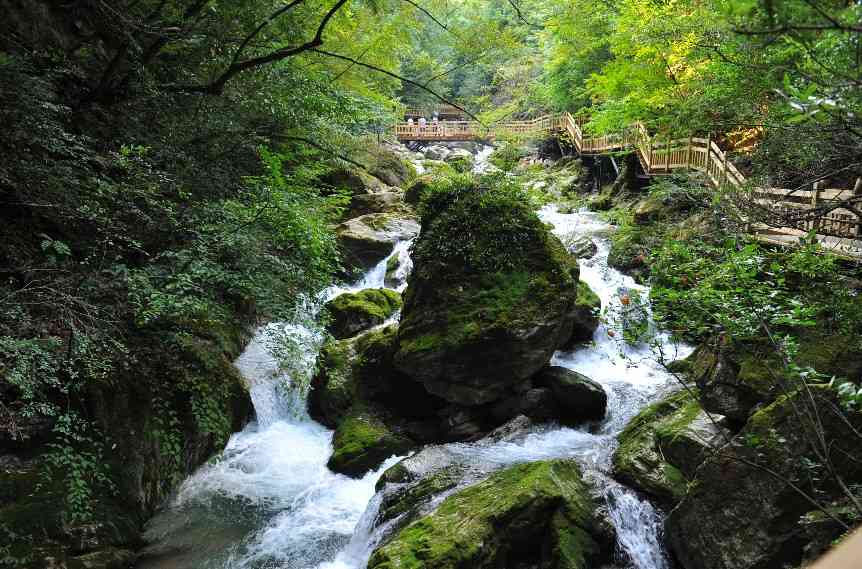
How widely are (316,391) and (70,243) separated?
505cm

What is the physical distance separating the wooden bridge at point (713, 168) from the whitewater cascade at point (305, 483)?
7.11 feet

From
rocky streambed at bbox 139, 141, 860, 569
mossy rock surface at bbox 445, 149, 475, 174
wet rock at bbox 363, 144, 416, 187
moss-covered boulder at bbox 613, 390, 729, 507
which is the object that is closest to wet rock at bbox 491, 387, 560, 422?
rocky streambed at bbox 139, 141, 860, 569

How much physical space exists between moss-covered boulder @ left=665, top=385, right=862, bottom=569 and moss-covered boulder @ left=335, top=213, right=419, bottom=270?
391 inches

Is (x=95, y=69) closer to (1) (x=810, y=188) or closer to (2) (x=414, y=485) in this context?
(2) (x=414, y=485)

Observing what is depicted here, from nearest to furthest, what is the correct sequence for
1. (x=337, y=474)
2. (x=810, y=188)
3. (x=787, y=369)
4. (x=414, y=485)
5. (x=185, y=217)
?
(x=787, y=369) → (x=185, y=217) → (x=414, y=485) → (x=337, y=474) → (x=810, y=188)

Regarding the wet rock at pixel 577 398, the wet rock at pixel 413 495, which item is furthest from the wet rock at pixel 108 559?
the wet rock at pixel 577 398

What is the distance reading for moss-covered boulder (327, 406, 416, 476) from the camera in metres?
7.78

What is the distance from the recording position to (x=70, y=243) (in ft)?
17.3

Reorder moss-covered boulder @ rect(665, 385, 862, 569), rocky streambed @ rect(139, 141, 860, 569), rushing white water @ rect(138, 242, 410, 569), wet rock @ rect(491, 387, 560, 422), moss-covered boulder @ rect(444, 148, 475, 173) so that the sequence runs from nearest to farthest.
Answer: moss-covered boulder @ rect(665, 385, 862, 569)
rocky streambed @ rect(139, 141, 860, 569)
rushing white water @ rect(138, 242, 410, 569)
wet rock @ rect(491, 387, 560, 422)
moss-covered boulder @ rect(444, 148, 475, 173)

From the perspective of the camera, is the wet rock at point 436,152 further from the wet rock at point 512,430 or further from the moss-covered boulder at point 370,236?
the wet rock at point 512,430

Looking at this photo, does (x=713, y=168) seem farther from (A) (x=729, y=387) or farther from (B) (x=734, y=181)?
(A) (x=729, y=387)

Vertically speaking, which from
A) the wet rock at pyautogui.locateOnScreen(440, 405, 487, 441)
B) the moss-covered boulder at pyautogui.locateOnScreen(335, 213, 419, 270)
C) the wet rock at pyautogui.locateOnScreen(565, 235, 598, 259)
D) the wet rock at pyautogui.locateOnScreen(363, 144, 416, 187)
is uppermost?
the wet rock at pyautogui.locateOnScreen(363, 144, 416, 187)

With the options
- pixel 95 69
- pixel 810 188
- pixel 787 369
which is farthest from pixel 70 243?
pixel 810 188

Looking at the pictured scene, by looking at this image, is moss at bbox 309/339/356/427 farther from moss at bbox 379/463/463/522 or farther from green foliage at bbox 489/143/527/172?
green foliage at bbox 489/143/527/172
